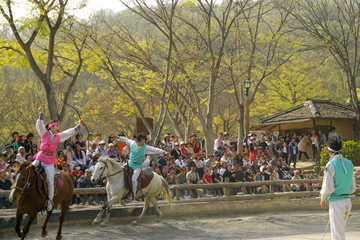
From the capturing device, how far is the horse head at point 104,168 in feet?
38.1

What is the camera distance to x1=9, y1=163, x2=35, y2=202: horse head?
9.01 meters

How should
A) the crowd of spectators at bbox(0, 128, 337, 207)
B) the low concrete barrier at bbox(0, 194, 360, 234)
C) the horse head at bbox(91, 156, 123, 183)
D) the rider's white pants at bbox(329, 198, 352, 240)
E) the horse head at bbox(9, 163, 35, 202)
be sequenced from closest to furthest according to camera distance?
1. the rider's white pants at bbox(329, 198, 352, 240)
2. the horse head at bbox(9, 163, 35, 202)
3. the horse head at bbox(91, 156, 123, 183)
4. the low concrete barrier at bbox(0, 194, 360, 234)
5. the crowd of spectators at bbox(0, 128, 337, 207)

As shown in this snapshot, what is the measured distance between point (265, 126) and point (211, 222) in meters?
19.6

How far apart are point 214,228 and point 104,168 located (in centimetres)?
353

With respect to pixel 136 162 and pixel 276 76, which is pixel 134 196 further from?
pixel 276 76

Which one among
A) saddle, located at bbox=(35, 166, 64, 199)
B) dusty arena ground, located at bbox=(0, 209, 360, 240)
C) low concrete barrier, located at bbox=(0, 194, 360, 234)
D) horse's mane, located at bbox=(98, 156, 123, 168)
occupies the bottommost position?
dusty arena ground, located at bbox=(0, 209, 360, 240)

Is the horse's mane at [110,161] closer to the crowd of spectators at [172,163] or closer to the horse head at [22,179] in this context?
the crowd of spectators at [172,163]

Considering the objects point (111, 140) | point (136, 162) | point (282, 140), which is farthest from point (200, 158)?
point (282, 140)

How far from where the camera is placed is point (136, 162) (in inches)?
496

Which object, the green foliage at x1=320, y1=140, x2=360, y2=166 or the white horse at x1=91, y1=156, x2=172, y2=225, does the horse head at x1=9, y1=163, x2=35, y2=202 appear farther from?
the green foliage at x1=320, y1=140, x2=360, y2=166

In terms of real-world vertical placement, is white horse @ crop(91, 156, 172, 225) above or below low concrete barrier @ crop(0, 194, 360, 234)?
above

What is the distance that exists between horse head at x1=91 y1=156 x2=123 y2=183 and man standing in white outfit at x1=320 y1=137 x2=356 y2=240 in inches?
240

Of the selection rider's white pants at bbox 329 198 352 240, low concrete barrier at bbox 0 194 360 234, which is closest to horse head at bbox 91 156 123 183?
low concrete barrier at bbox 0 194 360 234

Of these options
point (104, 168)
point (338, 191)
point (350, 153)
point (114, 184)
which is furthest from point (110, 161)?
point (350, 153)
